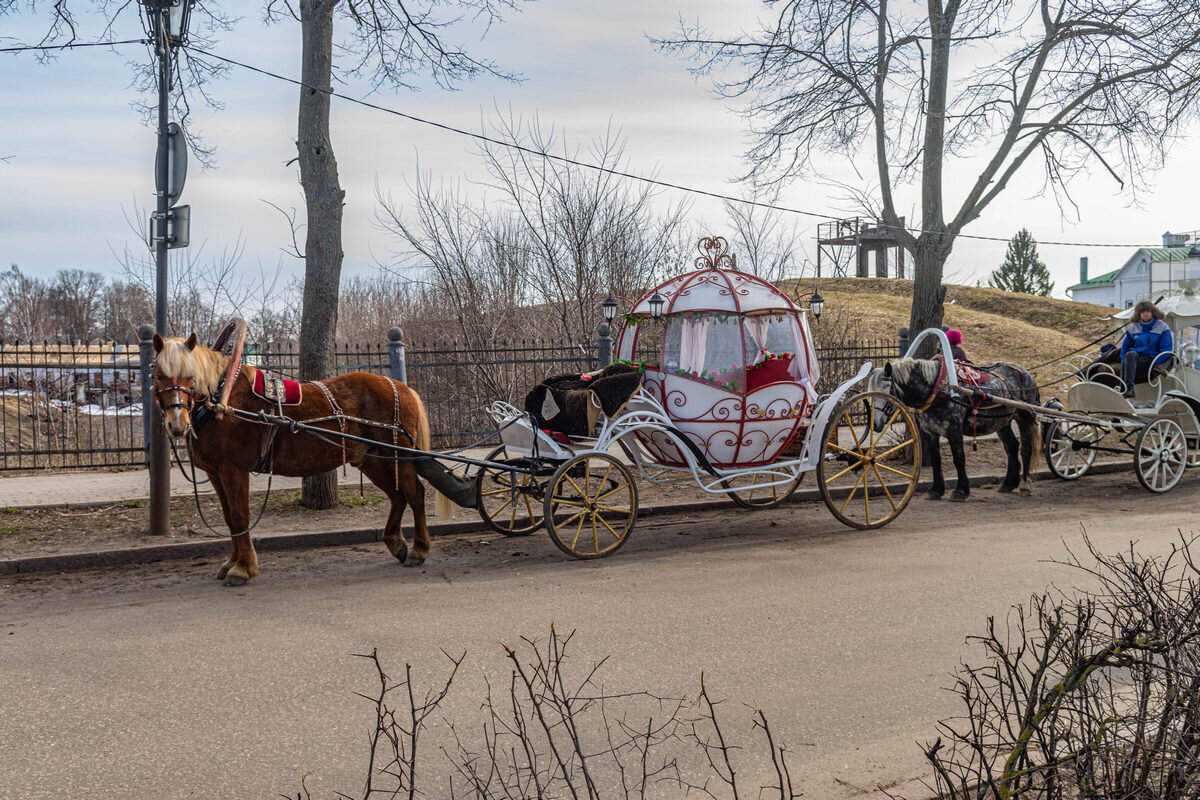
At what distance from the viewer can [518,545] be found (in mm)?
8422

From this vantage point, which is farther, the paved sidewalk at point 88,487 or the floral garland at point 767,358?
the paved sidewalk at point 88,487

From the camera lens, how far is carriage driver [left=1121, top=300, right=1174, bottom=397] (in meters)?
11.7

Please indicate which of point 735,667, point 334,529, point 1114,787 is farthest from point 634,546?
point 1114,787

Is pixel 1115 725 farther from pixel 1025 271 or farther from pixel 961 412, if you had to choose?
pixel 1025 271

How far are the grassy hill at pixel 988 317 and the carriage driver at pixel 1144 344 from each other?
17.0 m

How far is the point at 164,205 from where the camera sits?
8656 millimetres

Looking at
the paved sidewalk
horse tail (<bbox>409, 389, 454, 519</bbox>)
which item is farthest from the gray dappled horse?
Answer: the paved sidewalk

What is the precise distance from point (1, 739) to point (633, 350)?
6.20 metres

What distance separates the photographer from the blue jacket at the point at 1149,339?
38.5 ft

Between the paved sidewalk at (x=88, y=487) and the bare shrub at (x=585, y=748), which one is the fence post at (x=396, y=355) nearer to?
the paved sidewalk at (x=88, y=487)

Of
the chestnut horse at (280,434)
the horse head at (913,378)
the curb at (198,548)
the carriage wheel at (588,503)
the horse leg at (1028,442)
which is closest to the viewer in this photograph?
the chestnut horse at (280,434)

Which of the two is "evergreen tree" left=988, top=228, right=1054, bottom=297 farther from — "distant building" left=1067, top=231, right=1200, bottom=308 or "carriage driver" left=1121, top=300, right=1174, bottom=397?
"carriage driver" left=1121, top=300, right=1174, bottom=397

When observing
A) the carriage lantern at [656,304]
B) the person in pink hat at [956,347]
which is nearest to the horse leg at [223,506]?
the carriage lantern at [656,304]

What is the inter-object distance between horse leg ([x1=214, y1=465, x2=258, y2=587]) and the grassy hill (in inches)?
962
